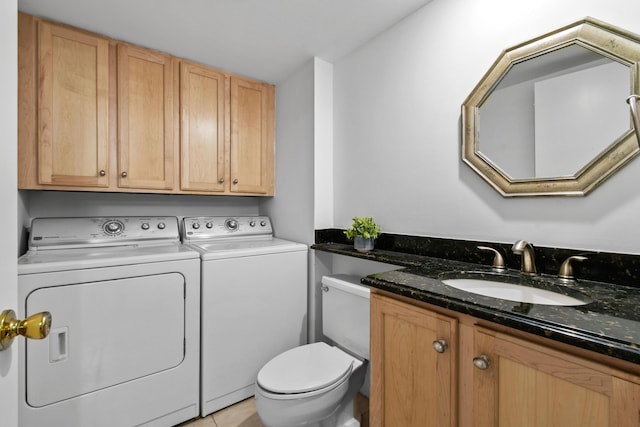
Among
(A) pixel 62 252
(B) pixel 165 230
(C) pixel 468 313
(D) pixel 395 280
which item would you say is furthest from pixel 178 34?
(C) pixel 468 313

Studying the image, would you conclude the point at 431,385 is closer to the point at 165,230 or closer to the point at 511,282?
the point at 511,282

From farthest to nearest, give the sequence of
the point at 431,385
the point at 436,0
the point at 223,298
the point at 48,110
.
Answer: the point at 223,298
the point at 48,110
the point at 436,0
the point at 431,385

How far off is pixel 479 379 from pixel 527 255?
599 millimetres

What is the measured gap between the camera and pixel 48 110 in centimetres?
163

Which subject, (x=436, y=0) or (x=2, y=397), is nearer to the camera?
(x=2, y=397)

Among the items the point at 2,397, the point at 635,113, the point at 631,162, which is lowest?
the point at 2,397

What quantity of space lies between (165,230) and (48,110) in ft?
3.12

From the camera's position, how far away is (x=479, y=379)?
819 mm

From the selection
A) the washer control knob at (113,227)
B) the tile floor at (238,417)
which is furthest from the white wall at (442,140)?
the washer control knob at (113,227)

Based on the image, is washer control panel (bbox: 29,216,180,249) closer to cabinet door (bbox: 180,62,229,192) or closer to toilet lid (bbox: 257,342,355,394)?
cabinet door (bbox: 180,62,229,192)

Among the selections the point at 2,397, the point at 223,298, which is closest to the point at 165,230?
the point at 223,298

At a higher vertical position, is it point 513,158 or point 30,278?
point 513,158

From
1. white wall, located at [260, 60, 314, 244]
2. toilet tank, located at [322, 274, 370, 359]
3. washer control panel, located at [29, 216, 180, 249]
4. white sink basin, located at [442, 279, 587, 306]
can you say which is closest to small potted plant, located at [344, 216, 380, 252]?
toilet tank, located at [322, 274, 370, 359]

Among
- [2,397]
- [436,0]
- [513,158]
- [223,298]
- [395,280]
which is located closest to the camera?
[2,397]
